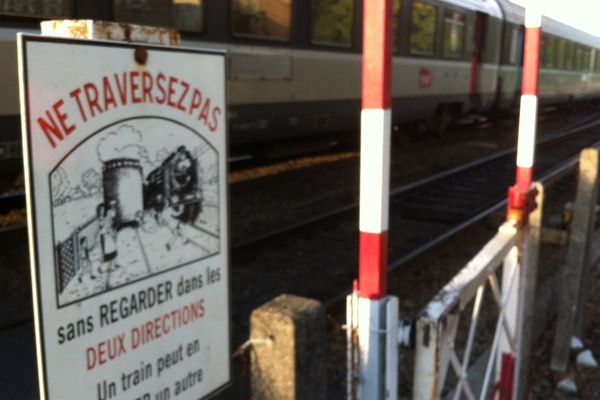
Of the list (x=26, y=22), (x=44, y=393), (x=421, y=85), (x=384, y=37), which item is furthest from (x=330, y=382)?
(x=421, y=85)

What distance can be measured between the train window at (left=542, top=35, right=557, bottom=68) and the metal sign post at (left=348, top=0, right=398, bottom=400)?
57.4ft

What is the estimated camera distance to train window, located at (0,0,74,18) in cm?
489

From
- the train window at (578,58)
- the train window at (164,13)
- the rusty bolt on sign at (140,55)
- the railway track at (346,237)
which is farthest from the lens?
the train window at (578,58)

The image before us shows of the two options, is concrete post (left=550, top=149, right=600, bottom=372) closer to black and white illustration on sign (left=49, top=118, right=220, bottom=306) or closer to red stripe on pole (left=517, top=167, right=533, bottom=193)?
red stripe on pole (left=517, top=167, right=533, bottom=193)

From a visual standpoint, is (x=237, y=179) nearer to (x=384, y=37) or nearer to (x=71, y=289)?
(x=384, y=37)

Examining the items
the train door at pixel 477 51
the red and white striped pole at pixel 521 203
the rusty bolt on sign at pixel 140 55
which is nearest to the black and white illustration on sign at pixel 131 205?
the rusty bolt on sign at pixel 140 55

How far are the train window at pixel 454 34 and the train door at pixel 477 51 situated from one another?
785 mm

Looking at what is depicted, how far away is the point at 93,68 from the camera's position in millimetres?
1140

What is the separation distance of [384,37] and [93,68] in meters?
0.83

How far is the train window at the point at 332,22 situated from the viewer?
8266 millimetres

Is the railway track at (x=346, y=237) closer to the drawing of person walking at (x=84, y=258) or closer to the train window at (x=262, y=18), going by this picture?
the train window at (x=262, y=18)

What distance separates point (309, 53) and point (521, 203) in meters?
5.54

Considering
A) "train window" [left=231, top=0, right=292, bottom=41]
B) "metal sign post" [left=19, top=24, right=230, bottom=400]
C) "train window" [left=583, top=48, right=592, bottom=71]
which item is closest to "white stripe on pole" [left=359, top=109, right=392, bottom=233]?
"metal sign post" [left=19, top=24, right=230, bottom=400]

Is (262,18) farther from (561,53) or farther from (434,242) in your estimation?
(561,53)
